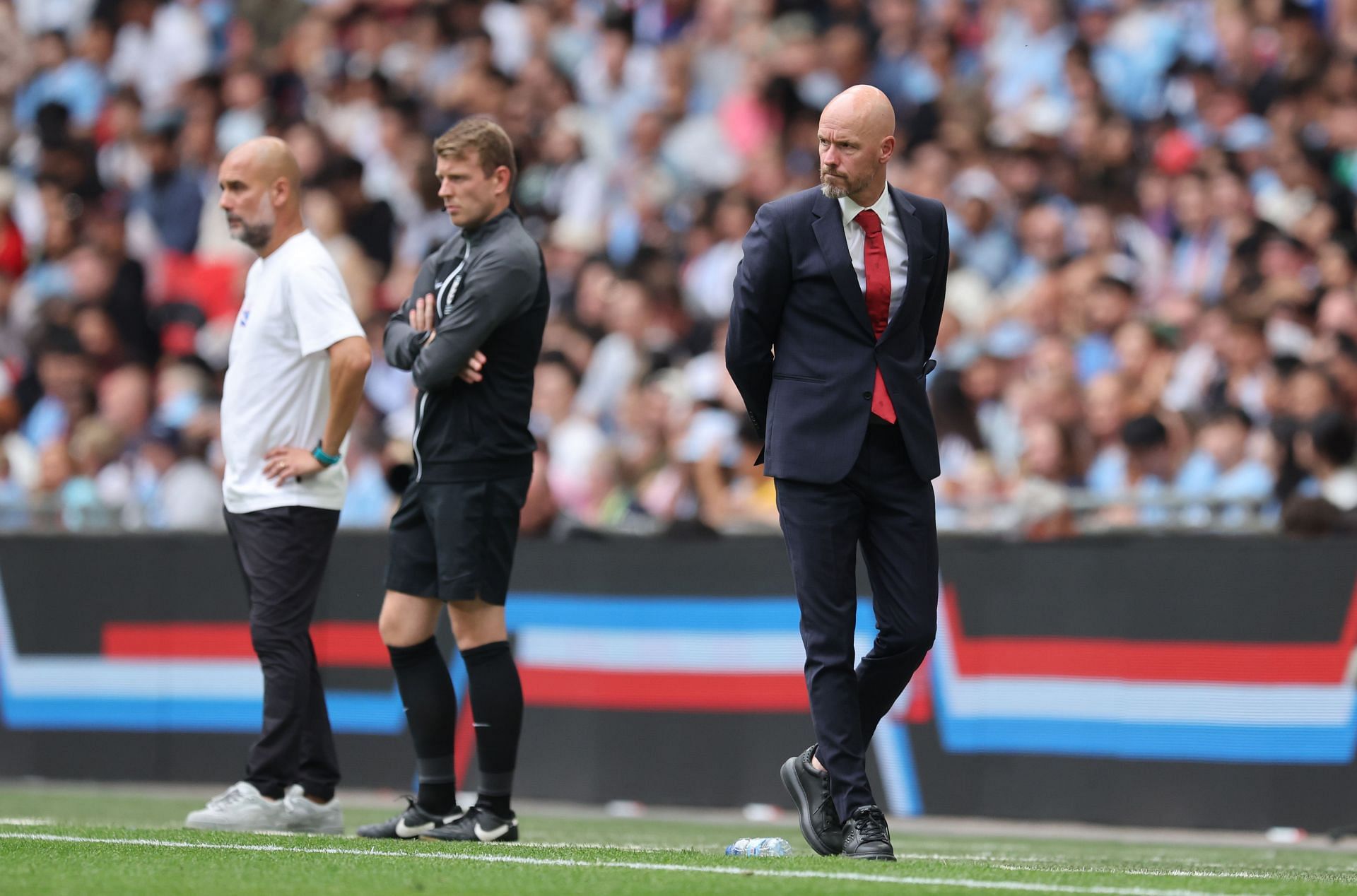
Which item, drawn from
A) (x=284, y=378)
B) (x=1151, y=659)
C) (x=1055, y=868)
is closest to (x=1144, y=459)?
(x=1151, y=659)

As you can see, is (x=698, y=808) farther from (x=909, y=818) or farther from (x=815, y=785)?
(x=815, y=785)

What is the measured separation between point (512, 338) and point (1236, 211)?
6.39 meters

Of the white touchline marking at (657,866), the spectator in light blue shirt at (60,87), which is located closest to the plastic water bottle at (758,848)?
the white touchline marking at (657,866)

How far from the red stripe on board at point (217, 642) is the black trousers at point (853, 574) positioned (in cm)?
463

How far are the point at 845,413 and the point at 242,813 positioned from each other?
2.75m

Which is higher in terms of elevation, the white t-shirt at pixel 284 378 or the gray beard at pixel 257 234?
the gray beard at pixel 257 234

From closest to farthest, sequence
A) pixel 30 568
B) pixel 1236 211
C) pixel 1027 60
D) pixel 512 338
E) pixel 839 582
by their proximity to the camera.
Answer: pixel 839 582
pixel 512 338
pixel 30 568
pixel 1236 211
pixel 1027 60

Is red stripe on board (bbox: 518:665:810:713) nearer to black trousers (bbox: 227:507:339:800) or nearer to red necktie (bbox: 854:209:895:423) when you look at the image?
black trousers (bbox: 227:507:339:800)

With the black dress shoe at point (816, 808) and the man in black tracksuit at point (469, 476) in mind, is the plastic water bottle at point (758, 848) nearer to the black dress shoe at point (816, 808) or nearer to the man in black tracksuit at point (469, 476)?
the black dress shoe at point (816, 808)

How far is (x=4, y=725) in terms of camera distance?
11344mm

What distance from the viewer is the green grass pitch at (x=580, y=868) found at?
18.1 ft

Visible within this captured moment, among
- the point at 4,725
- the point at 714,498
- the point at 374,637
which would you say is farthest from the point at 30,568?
the point at 714,498

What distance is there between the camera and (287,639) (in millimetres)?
7582

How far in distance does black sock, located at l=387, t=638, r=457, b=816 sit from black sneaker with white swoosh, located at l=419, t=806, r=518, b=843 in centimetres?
14
